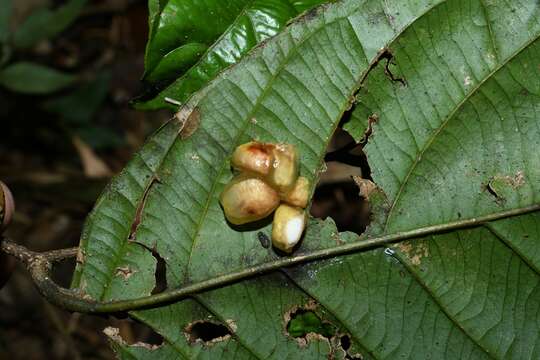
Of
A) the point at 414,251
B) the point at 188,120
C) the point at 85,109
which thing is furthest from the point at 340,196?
the point at 188,120

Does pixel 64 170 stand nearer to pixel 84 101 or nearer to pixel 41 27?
pixel 84 101

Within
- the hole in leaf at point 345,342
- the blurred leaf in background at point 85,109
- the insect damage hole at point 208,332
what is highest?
the hole in leaf at point 345,342

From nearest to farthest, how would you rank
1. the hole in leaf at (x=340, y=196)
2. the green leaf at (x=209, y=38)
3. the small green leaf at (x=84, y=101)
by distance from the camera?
the green leaf at (x=209, y=38), the hole in leaf at (x=340, y=196), the small green leaf at (x=84, y=101)

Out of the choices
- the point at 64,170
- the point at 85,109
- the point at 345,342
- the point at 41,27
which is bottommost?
the point at 64,170

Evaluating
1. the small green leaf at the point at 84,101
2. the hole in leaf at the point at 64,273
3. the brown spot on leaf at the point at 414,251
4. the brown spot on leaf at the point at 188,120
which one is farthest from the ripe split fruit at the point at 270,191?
the hole in leaf at the point at 64,273

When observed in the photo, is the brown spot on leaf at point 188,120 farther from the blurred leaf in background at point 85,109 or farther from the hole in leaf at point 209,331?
the blurred leaf in background at point 85,109

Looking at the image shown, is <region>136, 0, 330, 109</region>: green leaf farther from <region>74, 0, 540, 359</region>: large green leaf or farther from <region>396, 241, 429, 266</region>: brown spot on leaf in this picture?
<region>396, 241, 429, 266</region>: brown spot on leaf
